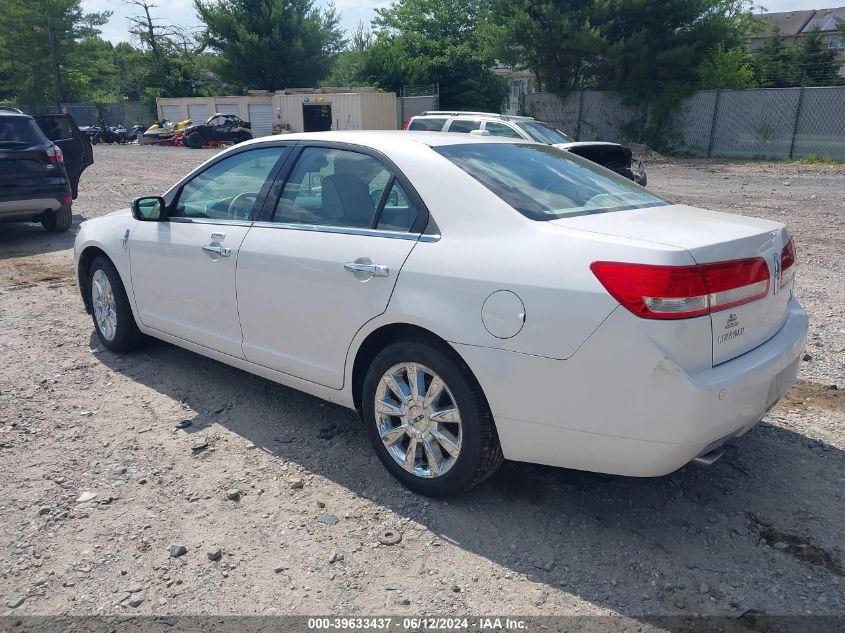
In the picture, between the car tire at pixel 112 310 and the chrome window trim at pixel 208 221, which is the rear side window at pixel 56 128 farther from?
the chrome window trim at pixel 208 221

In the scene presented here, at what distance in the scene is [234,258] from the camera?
409 cm

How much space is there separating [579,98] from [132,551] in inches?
1219

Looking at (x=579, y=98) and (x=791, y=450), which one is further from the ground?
(x=579, y=98)

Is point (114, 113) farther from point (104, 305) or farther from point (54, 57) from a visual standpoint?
point (104, 305)

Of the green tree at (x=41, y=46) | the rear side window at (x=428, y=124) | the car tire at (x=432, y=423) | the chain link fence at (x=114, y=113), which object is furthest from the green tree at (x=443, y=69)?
the car tire at (x=432, y=423)

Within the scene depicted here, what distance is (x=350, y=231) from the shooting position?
3.61 metres

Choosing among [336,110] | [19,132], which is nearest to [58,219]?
[19,132]

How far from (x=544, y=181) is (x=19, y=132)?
8938 millimetres

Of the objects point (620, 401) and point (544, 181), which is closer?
point (620, 401)

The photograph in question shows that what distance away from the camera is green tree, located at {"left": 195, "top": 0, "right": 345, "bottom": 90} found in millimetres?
44156

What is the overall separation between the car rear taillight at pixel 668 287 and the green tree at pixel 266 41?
149 ft

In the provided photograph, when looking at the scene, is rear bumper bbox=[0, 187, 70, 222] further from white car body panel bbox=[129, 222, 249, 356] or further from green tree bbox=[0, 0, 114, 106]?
green tree bbox=[0, 0, 114, 106]

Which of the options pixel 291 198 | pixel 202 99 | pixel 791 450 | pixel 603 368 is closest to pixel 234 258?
pixel 291 198

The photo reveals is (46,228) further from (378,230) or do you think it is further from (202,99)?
(202,99)
